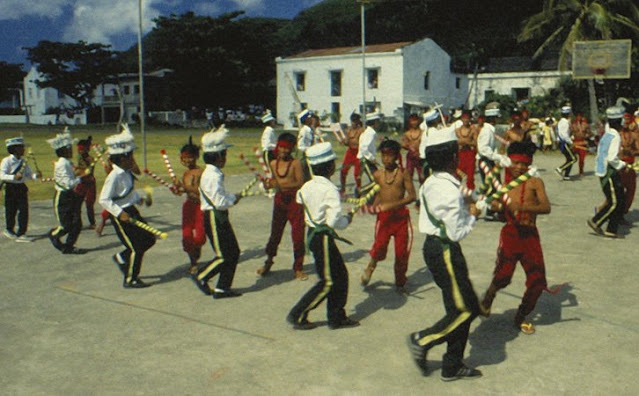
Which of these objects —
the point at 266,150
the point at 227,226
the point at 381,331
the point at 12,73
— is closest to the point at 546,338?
the point at 381,331

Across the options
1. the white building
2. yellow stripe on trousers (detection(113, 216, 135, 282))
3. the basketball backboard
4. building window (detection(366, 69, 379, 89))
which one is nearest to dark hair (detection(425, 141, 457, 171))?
yellow stripe on trousers (detection(113, 216, 135, 282))

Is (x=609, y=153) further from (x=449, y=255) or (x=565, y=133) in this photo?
(x=565, y=133)

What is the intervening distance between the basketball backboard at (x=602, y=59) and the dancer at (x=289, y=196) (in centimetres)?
2747

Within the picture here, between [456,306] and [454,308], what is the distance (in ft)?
0.07

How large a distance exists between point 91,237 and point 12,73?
10300 centimetres

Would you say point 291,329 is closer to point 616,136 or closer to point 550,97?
point 616,136

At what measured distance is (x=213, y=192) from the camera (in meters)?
6.40

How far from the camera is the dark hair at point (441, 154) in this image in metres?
4.41

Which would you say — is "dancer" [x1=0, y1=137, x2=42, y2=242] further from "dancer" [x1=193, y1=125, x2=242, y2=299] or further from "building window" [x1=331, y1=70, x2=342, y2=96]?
"building window" [x1=331, y1=70, x2=342, y2=96]

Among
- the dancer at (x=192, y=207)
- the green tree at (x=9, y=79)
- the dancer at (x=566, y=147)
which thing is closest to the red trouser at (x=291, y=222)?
the dancer at (x=192, y=207)

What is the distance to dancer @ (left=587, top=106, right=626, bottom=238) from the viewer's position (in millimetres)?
8812

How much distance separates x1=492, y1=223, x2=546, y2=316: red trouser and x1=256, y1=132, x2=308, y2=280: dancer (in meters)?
2.49

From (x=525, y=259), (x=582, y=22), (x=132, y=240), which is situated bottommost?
(x=132, y=240)

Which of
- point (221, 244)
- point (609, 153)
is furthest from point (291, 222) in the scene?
point (609, 153)
